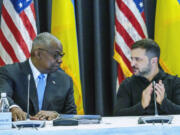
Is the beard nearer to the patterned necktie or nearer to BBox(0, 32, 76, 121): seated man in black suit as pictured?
BBox(0, 32, 76, 121): seated man in black suit

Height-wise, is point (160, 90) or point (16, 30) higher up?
point (16, 30)

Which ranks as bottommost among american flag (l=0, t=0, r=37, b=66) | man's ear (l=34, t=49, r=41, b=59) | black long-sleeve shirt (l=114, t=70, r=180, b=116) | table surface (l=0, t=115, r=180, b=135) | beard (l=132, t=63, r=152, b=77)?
table surface (l=0, t=115, r=180, b=135)

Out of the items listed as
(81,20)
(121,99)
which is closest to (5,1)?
(81,20)

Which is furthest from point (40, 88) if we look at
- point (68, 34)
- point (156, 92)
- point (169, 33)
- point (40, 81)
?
point (169, 33)

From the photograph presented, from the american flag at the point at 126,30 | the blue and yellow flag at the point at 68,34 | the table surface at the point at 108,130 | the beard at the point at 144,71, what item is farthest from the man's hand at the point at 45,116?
the american flag at the point at 126,30

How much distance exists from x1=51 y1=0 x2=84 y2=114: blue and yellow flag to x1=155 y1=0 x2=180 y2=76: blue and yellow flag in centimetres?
98

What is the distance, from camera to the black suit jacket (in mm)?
2878

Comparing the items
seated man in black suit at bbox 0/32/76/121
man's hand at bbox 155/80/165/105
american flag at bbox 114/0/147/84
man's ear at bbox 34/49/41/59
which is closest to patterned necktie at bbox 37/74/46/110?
seated man in black suit at bbox 0/32/76/121

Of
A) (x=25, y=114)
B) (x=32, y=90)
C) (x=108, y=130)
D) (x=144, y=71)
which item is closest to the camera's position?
(x=108, y=130)

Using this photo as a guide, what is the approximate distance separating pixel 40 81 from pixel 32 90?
13 centimetres

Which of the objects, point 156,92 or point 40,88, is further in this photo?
point 40,88

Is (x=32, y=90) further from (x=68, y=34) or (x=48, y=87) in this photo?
(x=68, y=34)

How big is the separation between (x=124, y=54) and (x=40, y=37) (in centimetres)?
132

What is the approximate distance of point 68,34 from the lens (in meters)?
3.93
